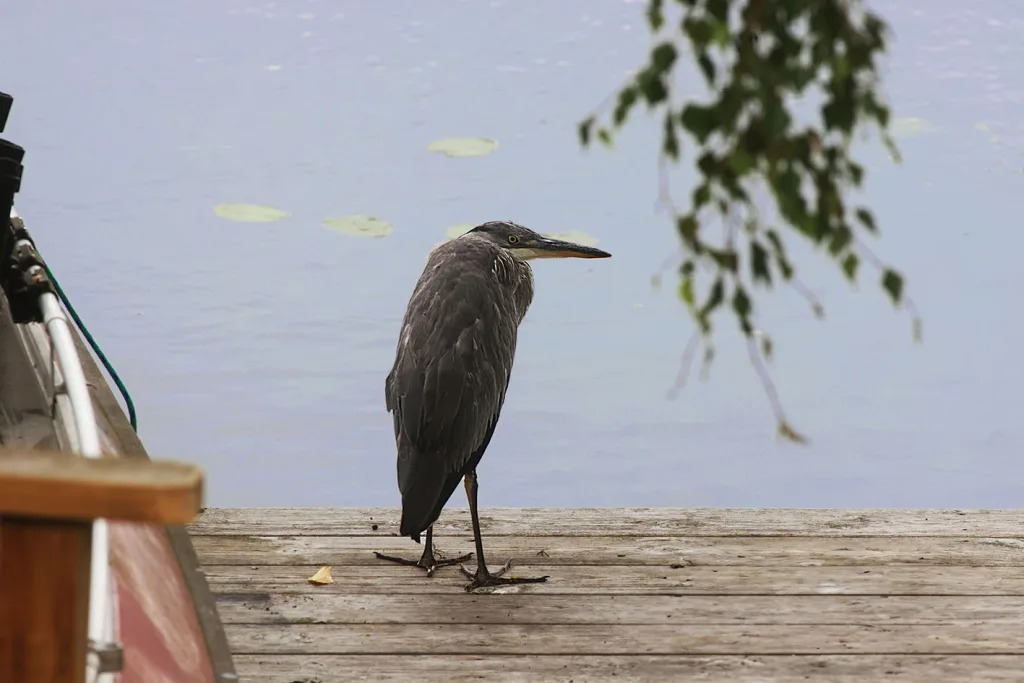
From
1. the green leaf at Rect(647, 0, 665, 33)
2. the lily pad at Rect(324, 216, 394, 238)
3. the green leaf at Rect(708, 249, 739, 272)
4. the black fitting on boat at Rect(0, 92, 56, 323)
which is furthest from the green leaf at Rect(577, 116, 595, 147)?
the lily pad at Rect(324, 216, 394, 238)

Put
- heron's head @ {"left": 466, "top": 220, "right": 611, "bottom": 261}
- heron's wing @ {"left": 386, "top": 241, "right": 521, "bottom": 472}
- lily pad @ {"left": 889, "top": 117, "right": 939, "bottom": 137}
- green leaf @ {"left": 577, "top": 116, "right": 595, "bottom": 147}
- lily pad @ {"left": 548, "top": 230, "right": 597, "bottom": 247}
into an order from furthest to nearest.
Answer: lily pad @ {"left": 889, "top": 117, "right": 939, "bottom": 137}, lily pad @ {"left": 548, "top": 230, "right": 597, "bottom": 247}, heron's head @ {"left": 466, "top": 220, "right": 611, "bottom": 261}, heron's wing @ {"left": 386, "top": 241, "right": 521, "bottom": 472}, green leaf @ {"left": 577, "top": 116, "right": 595, "bottom": 147}

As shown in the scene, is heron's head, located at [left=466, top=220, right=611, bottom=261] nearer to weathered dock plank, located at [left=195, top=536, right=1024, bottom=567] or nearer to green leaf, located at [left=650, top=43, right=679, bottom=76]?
weathered dock plank, located at [left=195, top=536, right=1024, bottom=567]

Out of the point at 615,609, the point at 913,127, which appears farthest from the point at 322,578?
the point at 913,127

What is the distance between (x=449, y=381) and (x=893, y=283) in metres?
1.99

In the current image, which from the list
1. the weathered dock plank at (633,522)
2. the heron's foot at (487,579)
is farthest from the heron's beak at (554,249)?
the heron's foot at (487,579)

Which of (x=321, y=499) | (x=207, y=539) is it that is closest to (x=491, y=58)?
(x=321, y=499)

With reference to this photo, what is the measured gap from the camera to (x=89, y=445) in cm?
191

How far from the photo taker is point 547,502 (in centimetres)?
631

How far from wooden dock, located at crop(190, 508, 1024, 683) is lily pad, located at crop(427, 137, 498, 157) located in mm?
4971

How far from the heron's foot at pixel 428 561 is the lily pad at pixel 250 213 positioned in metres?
5.45

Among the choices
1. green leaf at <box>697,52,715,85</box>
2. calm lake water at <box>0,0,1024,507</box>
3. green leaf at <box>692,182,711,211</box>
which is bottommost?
calm lake water at <box>0,0,1024,507</box>

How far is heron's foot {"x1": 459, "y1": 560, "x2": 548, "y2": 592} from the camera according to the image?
3.38 m

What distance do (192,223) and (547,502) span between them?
3.90 metres

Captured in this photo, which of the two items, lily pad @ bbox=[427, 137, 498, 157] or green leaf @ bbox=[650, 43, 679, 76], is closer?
green leaf @ bbox=[650, 43, 679, 76]
